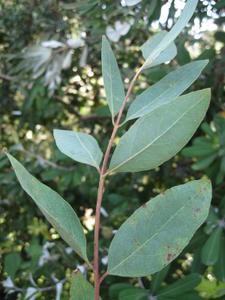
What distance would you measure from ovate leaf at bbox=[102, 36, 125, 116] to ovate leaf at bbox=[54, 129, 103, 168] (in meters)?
0.05

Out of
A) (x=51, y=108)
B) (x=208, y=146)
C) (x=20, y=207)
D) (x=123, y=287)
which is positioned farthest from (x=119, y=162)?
(x=20, y=207)

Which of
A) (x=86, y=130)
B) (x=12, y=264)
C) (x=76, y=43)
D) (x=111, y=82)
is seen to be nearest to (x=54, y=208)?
(x=111, y=82)

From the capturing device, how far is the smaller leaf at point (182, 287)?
33.9 inches

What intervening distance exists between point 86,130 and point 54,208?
4.29ft

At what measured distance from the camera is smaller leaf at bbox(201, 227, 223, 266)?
0.98 meters

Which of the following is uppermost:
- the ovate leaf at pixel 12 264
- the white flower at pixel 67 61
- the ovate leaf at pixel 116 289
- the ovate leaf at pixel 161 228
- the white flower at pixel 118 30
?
the ovate leaf at pixel 161 228

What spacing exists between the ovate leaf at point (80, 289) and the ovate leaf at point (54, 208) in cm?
3

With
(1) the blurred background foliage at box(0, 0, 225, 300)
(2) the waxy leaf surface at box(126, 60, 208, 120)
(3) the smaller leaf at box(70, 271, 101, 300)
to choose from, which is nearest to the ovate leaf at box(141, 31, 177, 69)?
(2) the waxy leaf surface at box(126, 60, 208, 120)

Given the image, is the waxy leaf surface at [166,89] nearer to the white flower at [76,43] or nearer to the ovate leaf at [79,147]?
the ovate leaf at [79,147]

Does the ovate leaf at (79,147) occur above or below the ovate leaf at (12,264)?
above

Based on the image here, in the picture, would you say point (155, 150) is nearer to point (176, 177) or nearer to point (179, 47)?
point (179, 47)

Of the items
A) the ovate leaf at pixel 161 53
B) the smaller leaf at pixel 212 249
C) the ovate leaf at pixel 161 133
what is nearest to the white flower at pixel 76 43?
the smaller leaf at pixel 212 249

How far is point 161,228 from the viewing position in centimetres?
41

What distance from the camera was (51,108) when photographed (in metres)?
1.68
